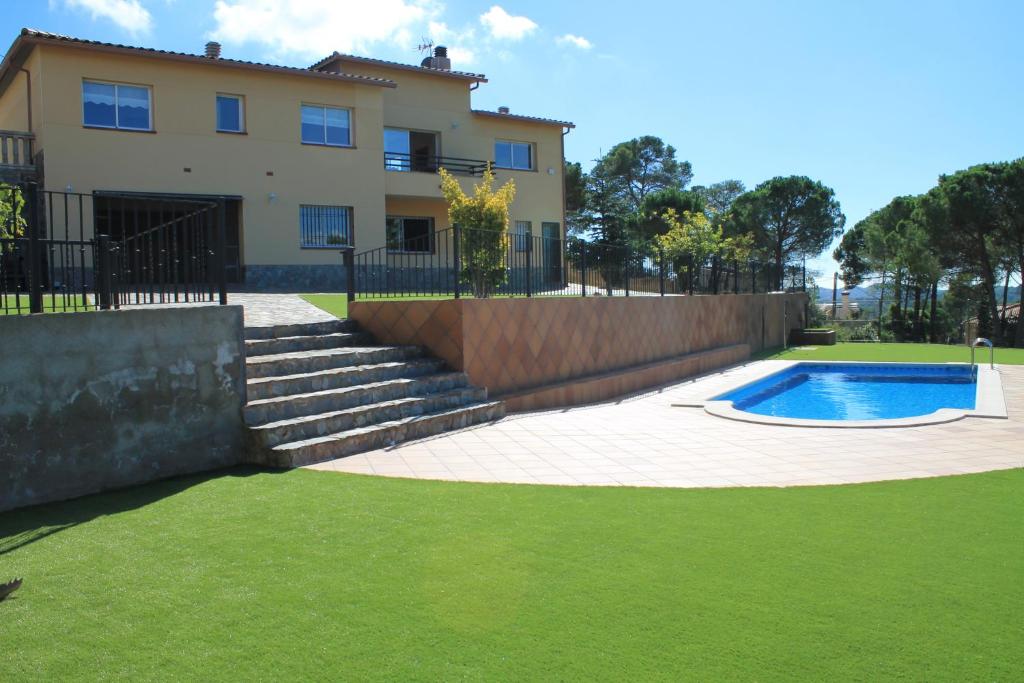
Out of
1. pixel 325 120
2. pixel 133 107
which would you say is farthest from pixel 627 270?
pixel 133 107

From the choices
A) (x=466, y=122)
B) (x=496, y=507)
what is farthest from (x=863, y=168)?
(x=496, y=507)

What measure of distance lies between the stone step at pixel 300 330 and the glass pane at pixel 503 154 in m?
18.1

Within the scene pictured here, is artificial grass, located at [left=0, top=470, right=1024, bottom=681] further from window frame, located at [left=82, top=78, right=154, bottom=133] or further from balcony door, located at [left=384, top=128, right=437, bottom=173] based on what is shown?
balcony door, located at [left=384, top=128, right=437, bottom=173]

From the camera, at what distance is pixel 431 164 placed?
2650 centimetres

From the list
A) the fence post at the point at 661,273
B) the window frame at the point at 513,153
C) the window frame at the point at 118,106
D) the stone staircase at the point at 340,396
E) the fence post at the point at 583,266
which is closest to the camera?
the stone staircase at the point at 340,396

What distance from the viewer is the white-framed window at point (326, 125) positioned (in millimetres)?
22125

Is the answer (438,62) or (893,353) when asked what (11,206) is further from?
(438,62)

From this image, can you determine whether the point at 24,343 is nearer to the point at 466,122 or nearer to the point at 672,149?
the point at 466,122

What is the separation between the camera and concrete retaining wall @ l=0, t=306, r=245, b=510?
6.01 meters

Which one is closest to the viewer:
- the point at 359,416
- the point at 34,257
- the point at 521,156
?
the point at 34,257

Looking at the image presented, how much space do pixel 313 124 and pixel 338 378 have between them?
15259 millimetres

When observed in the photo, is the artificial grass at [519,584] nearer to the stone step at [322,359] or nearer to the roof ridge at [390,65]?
the stone step at [322,359]

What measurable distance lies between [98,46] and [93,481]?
15.5m

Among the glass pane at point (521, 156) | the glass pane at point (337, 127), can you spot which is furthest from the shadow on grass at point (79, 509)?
the glass pane at point (521, 156)
